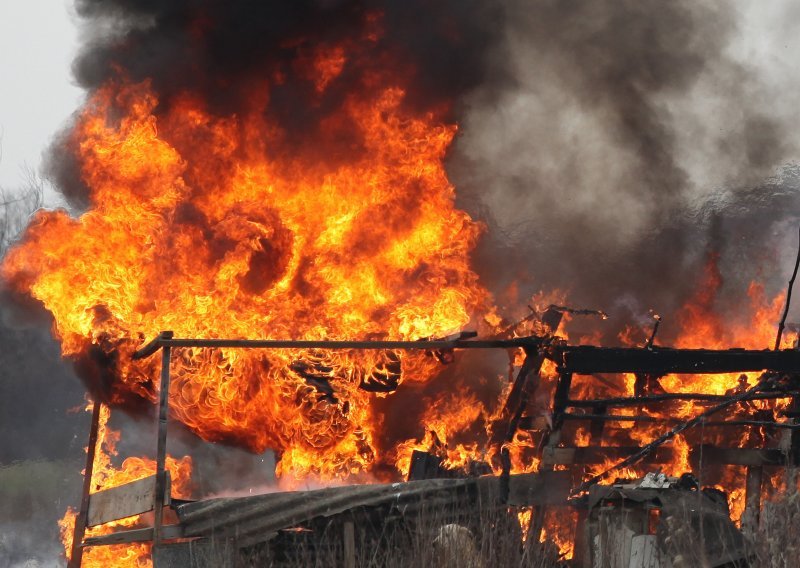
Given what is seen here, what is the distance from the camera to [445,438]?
15.1 meters

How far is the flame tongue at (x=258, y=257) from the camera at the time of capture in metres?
13.8

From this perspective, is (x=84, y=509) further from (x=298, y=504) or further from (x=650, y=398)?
(x=650, y=398)

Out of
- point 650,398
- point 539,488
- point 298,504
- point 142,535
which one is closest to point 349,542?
point 298,504

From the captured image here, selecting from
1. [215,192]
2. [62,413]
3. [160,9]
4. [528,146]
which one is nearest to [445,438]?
[215,192]

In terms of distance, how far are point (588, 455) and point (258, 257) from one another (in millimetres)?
5745

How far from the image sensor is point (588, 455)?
511 inches

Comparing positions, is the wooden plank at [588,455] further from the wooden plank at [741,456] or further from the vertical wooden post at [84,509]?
the vertical wooden post at [84,509]

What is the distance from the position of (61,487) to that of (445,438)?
15.7m

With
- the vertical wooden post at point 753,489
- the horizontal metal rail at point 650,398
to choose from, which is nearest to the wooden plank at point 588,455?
the horizontal metal rail at point 650,398

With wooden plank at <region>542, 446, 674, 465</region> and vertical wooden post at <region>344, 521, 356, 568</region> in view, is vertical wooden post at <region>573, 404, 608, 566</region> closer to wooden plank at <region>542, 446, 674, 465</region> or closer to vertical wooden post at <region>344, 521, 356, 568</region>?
wooden plank at <region>542, 446, 674, 465</region>

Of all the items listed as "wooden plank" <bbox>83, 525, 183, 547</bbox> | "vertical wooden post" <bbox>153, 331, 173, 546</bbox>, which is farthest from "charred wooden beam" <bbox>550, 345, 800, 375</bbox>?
"wooden plank" <bbox>83, 525, 183, 547</bbox>

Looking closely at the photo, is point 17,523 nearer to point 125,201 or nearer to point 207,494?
point 207,494

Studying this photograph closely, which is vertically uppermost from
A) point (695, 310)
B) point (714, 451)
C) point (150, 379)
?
point (695, 310)

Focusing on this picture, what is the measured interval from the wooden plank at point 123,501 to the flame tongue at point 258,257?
6.92 ft
